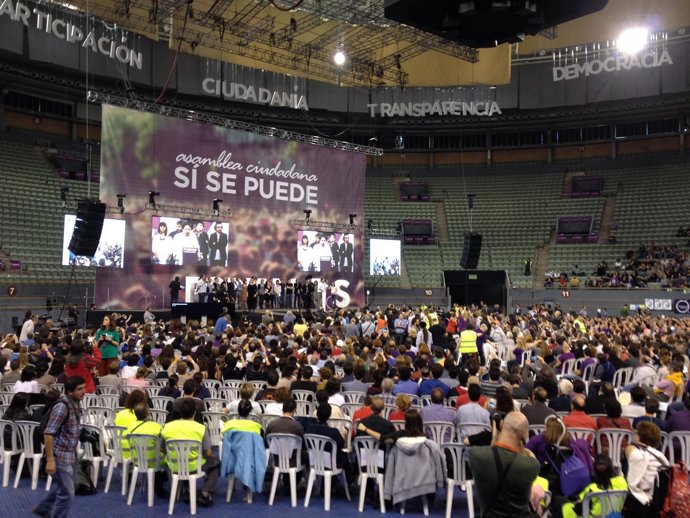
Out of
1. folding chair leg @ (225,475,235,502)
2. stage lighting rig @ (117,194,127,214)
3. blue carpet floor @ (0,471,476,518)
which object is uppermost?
stage lighting rig @ (117,194,127,214)

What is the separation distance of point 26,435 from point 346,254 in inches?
815

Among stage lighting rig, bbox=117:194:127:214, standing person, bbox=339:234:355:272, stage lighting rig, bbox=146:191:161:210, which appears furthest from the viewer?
standing person, bbox=339:234:355:272

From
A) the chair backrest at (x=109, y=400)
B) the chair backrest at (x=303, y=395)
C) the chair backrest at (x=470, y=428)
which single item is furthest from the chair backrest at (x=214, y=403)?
the chair backrest at (x=470, y=428)

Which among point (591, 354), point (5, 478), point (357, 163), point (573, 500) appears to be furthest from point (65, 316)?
point (573, 500)

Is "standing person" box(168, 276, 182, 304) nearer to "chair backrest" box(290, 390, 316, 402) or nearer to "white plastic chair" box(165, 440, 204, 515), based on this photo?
"chair backrest" box(290, 390, 316, 402)

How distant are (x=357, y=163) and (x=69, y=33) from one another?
13.0m

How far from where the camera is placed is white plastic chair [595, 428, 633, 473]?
20.5 feet

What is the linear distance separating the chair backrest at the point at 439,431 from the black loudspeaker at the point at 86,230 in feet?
47.3

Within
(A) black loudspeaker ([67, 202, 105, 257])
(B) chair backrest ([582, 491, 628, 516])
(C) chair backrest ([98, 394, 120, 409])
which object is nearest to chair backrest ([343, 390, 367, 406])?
(C) chair backrest ([98, 394, 120, 409])

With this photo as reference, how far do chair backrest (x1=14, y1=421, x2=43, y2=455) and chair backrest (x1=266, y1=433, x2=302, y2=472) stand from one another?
106 inches

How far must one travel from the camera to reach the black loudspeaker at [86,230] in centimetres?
1817

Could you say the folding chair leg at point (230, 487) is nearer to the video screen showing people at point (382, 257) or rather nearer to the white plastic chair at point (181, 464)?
the white plastic chair at point (181, 464)

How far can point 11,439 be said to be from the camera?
712 cm

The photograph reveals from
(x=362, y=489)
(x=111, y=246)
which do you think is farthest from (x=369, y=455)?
(x=111, y=246)
